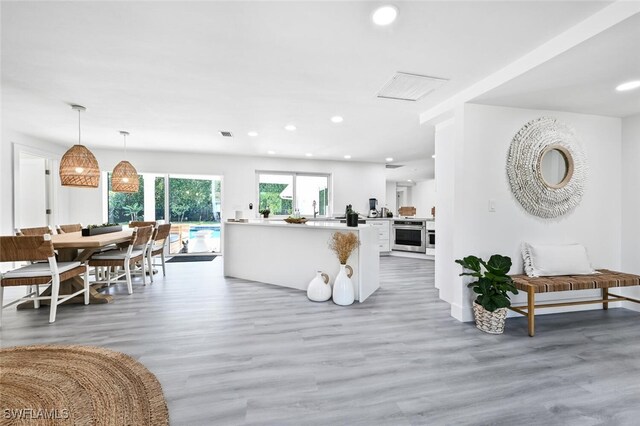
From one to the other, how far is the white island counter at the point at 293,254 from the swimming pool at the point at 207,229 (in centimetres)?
238

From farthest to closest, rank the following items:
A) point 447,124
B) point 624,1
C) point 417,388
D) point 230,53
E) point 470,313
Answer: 1. point 447,124
2. point 470,313
3. point 230,53
4. point 417,388
5. point 624,1

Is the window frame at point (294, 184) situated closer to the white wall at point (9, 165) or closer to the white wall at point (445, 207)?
the white wall at point (445, 207)

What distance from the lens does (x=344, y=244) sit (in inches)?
135

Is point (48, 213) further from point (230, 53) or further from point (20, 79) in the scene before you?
point (230, 53)

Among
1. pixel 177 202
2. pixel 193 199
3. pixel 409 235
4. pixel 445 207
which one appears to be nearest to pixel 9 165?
pixel 177 202

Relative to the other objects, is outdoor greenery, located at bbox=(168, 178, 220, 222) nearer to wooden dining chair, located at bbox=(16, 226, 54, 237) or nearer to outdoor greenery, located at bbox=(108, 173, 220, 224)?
outdoor greenery, located at bbox=(108, 173, 220, 224)

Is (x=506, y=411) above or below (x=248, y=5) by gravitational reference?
below

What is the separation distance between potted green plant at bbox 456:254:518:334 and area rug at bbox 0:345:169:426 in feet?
8.91

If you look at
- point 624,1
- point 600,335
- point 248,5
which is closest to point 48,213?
point 248,5

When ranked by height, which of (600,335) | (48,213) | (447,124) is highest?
(447,124)

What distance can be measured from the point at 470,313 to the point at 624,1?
2.67m

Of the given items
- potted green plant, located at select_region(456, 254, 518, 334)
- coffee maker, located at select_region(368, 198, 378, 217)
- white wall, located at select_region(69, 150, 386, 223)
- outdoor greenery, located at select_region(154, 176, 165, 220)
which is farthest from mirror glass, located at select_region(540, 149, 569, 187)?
outdoor greenery, located at select_region(154, 176, 165, 220)

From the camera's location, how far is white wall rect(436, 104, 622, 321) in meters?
2.94

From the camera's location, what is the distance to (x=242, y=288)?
410cm
